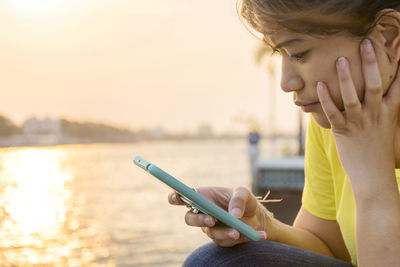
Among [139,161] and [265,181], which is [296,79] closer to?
[139,161]

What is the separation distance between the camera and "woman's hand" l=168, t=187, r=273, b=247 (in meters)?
1.38

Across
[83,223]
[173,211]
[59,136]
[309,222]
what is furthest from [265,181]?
[59,136]

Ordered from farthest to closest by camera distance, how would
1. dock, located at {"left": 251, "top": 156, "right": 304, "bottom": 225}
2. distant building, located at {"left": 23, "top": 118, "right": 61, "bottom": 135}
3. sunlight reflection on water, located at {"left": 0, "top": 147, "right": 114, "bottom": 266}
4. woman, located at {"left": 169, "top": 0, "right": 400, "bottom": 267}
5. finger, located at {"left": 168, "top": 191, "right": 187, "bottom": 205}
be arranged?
distant building, located at {"left": 23, "top": 118, "right": 61, "bottom": 135}, dock, located at {"left": 251, "top": 156, "right": 304, "bottom": 225}, sunlight reflection on water, located at {"left": 0, "top": 147, "right": 114, "bottom": 266}, finger, located at {"left": 168, "top": 191, "right": 187, "bottom": 205}, woman, located at {"left": 169, "top": 0, "right": 400, "bottom": 267}

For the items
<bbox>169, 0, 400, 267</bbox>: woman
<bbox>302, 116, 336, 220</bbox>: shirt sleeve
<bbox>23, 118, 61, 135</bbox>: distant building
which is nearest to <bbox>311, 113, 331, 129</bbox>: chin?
<bbox>169, 0, 400, 267</bbox>: woman

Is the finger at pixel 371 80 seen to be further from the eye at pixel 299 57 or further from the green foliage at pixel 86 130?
the green foliage at pixel 86 130

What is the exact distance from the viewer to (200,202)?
4.16ft

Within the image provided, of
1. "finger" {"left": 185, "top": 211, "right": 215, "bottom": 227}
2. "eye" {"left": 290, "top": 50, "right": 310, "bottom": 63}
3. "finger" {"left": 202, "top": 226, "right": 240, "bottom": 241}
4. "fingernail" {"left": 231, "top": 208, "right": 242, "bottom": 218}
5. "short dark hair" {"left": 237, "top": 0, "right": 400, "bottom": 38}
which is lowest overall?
"finger" {"left": 202, "top": 226, "right": 240, "bottom": 241}

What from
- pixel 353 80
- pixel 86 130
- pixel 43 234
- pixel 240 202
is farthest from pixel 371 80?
pixel 86 130

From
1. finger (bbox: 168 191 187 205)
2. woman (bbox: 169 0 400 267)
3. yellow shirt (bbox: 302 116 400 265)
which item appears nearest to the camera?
woman (bbox: 169 0 400 267)

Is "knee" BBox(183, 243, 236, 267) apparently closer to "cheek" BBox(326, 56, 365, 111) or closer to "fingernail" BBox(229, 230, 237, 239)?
"fingernail" BBox(229, 230, 237, 239)

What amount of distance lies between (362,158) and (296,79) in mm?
292

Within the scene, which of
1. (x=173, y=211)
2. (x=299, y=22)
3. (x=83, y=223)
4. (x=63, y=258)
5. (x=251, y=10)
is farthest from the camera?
(x=173, y=211)

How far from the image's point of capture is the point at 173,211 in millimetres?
14273

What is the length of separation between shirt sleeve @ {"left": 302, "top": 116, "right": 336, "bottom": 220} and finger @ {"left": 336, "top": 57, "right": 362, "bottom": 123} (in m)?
0.34
